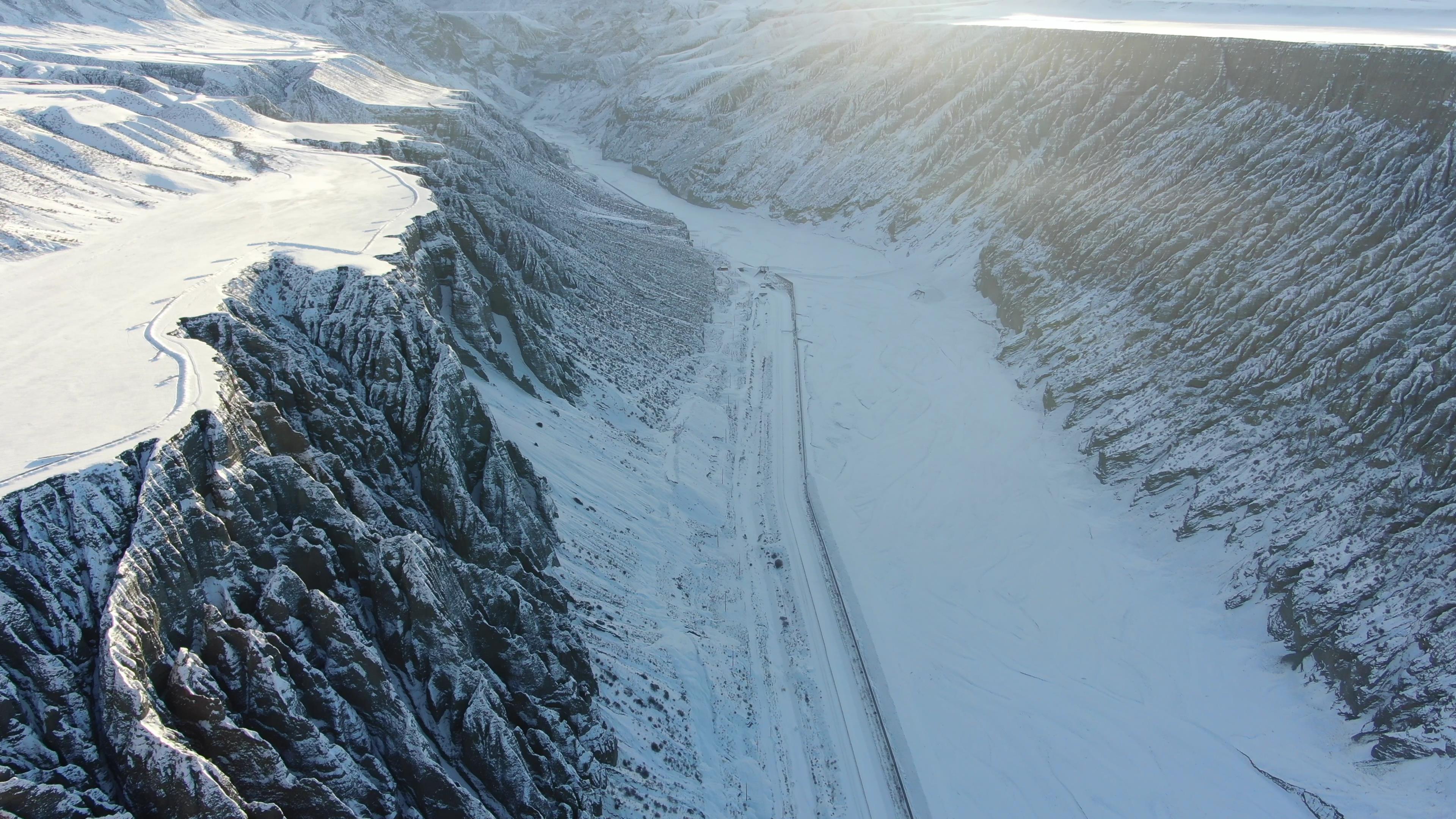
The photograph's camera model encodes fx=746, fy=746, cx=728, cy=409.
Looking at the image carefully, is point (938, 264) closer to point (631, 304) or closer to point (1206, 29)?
point (1206, 29)

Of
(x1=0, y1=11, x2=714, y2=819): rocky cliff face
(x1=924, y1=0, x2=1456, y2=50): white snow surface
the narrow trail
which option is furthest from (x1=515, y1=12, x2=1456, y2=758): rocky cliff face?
(x1=0, y1=11, x2=714, y2=819): rocky cliff face

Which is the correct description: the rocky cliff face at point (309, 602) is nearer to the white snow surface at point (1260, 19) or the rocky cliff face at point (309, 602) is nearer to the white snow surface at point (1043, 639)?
the white snow surface at point (1043, 639)

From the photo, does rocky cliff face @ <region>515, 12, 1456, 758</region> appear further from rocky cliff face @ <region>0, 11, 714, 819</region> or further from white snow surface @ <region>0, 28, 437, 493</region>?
white snow surface @ <region>0, 28, 437, 493</region>

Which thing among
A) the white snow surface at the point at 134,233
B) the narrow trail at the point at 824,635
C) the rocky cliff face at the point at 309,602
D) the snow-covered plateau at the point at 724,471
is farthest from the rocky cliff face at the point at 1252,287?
the white snow surface at the point at 134,233

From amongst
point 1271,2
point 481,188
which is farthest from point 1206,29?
point 481,188

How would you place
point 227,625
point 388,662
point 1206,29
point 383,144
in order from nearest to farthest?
point 227,625 < point 388,662 < point 383,144 < point 1206,29

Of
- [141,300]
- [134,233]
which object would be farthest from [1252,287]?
[134,233]
